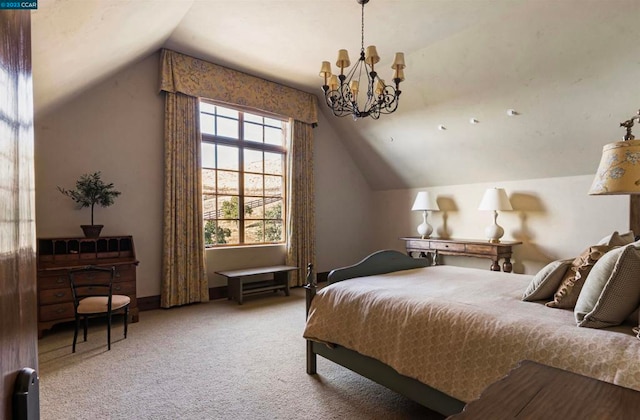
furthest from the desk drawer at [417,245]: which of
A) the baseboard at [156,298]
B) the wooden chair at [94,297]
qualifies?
the wooden chair at [94,297]

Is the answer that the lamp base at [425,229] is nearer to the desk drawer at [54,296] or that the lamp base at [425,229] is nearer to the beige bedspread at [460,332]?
the beige bedspread at [460,332]

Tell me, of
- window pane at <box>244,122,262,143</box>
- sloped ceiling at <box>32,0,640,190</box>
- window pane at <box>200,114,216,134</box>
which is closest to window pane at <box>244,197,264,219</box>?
window pane at <box>244,122,262,143</box>

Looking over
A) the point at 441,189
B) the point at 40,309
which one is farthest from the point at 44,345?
the point at 441,189

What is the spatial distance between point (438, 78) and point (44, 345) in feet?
16.2

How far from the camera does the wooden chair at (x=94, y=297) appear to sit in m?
2.87

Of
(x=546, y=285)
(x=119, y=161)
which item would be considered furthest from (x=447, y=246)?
(x=119, y=161)

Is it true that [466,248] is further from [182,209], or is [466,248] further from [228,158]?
[182,209]

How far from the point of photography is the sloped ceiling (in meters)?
2.78

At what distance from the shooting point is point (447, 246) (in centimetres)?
509

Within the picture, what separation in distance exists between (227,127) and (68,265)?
260 cm

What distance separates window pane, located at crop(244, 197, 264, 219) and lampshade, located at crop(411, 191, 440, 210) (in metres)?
2.47

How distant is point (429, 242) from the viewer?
534 centimetres

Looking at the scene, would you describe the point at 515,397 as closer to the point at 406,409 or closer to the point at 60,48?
the point at 406,409

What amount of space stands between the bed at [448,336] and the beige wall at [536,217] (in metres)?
2.39
